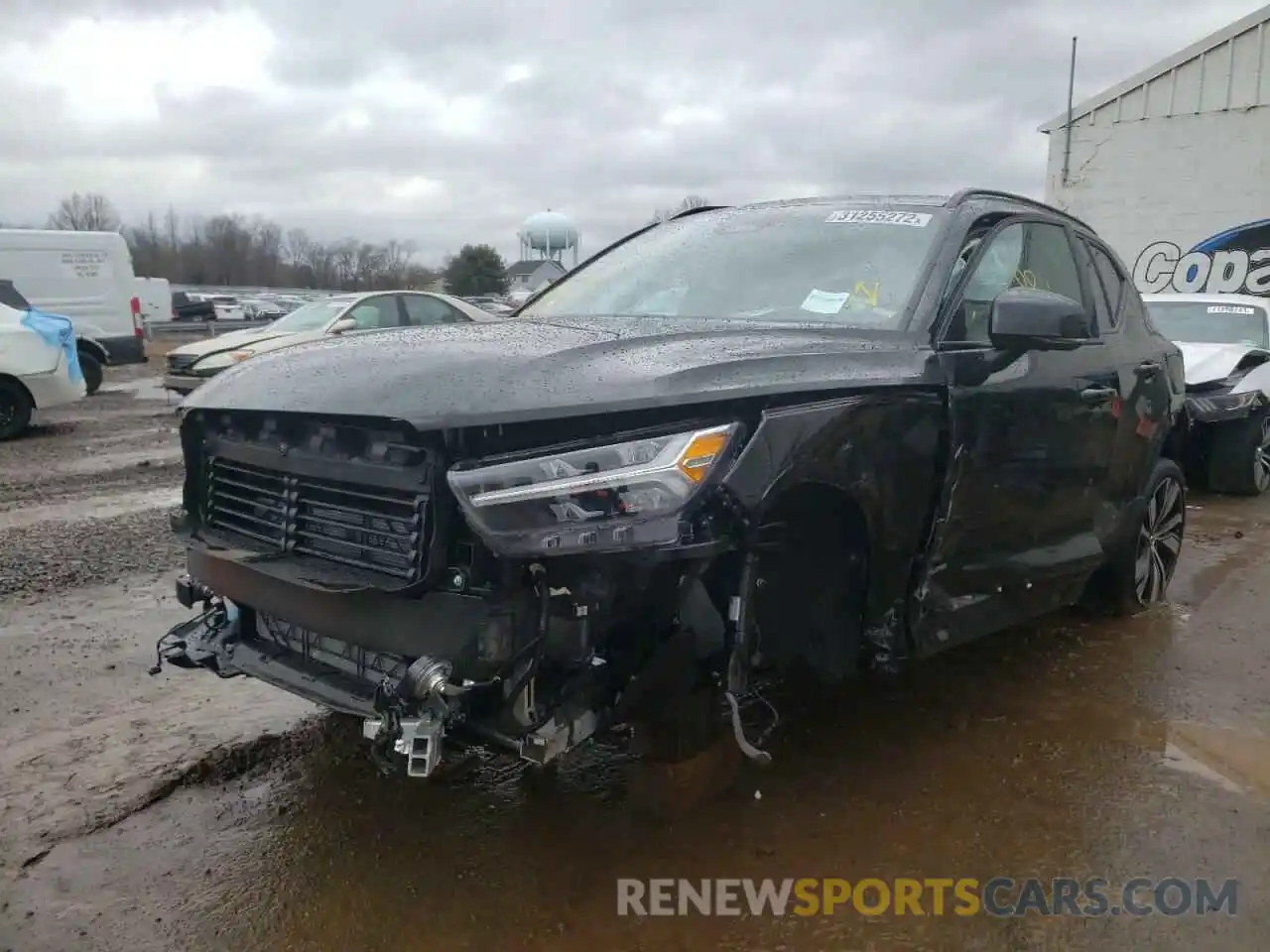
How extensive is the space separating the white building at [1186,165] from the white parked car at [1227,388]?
21.3 ft

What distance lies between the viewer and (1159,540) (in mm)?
5109

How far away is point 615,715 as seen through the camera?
2.54 meters

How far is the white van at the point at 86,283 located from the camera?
54.9 ft

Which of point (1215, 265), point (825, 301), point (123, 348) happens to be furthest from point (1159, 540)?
point (123, 348)

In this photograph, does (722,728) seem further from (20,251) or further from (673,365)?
(20,251)

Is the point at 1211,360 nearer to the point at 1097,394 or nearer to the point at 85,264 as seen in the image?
the point at 1097,394

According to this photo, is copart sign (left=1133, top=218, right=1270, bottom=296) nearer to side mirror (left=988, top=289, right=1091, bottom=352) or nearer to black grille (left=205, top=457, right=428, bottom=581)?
Answer: side mirror (left=988, top=289, right=1091, bottom=352)

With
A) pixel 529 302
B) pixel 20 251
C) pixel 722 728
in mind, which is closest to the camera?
pixel 722 728

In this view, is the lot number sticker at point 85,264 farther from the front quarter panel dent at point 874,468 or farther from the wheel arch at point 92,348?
the front quarter panel dent at point 874,468

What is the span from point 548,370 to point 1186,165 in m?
15.4

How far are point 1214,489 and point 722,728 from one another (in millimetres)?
7249

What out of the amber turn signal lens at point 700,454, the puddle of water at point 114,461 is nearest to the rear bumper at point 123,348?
the puddle of water at point 114,461

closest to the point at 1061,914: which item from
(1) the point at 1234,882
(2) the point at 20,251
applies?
(1) the point at 1234,882

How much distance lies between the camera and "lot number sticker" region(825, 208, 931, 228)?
3.61 metres
